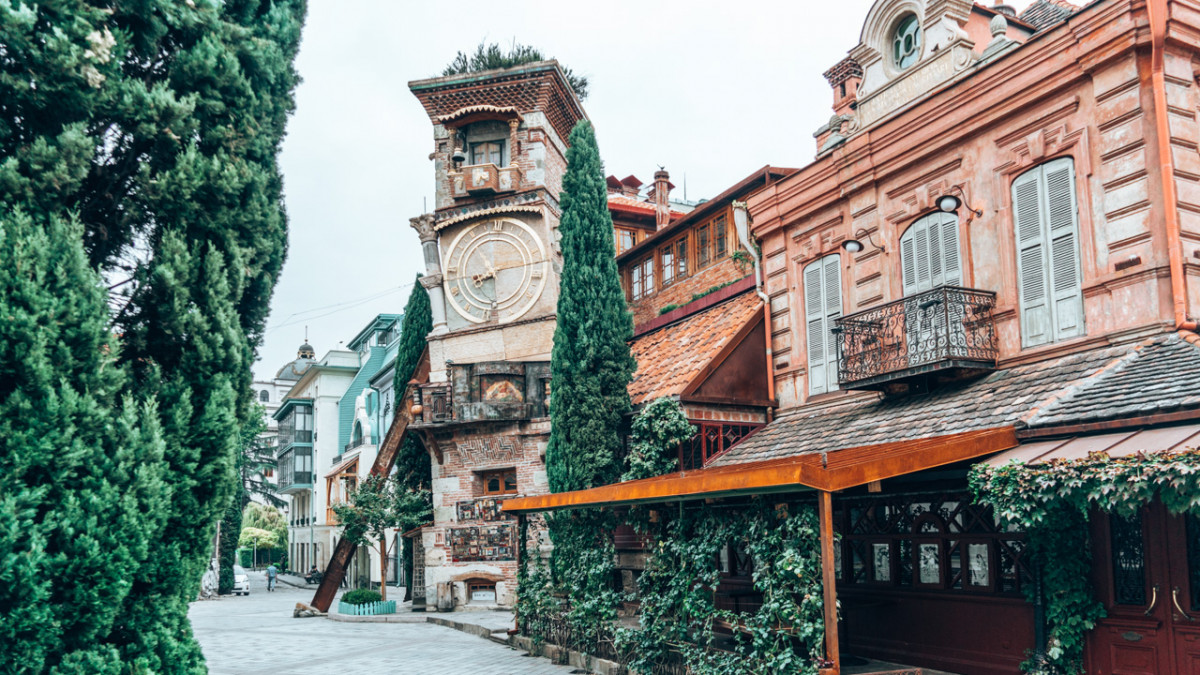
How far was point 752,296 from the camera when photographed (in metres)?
18.8

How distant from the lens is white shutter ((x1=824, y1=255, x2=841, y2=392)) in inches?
609

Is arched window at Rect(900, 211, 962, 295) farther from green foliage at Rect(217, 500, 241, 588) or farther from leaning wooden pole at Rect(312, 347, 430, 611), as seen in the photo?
green foliage at Rect(217, 500, 241, 588)

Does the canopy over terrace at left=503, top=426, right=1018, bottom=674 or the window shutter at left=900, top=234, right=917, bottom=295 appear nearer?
the canopy over terrace at left=503, top=426, right=1018, bottom=674

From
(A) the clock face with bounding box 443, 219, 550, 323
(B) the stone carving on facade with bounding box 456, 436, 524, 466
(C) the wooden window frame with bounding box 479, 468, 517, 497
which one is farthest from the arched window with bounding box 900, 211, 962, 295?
(C) the wooden window frame with bounding box 479, 468, 517, 497

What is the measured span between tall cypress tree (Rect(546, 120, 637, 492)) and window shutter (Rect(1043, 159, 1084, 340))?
29.3ft

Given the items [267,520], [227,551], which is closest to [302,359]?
[267,520]

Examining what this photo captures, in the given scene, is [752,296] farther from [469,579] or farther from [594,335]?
[469,579]

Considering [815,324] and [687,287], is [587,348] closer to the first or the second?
[815,324]

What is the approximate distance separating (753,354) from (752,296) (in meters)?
2.02

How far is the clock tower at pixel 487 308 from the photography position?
24234mm

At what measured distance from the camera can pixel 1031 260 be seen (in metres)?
12.1

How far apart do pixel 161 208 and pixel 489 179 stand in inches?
669

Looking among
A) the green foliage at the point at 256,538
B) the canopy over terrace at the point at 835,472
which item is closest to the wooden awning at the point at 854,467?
the canopy over terrace at the point at 835,472

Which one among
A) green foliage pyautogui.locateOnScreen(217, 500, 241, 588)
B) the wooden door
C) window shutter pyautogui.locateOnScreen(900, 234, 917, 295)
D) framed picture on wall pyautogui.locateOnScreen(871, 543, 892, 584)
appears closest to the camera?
the wooden door
